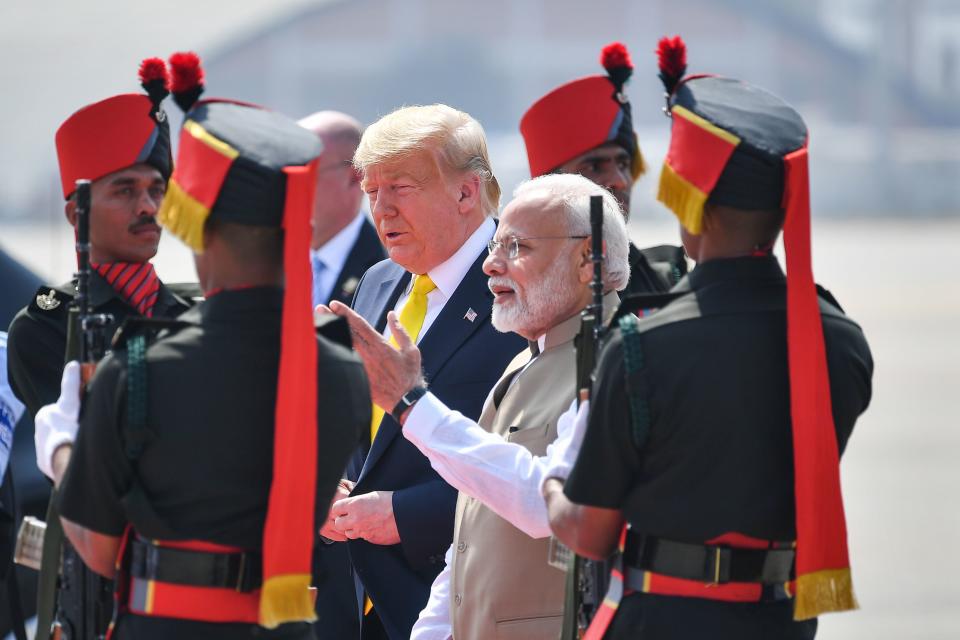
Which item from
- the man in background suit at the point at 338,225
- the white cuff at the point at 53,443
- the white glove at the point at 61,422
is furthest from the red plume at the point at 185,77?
the man in background suit at the point at 338,225

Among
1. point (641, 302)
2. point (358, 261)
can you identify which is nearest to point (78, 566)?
point (641, 302)

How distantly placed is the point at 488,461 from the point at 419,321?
100 cm

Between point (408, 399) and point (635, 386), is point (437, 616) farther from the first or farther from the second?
point (635, 386)

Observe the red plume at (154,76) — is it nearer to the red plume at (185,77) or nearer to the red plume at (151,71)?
the red plume at (151,71)

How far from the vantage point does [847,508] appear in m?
9.22

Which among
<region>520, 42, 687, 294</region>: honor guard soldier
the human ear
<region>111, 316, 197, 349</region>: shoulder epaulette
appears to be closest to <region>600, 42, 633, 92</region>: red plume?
<region>520, 42, 687, 294</region>: honor guard soldier

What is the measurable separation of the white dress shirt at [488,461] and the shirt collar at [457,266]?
0.88 meters

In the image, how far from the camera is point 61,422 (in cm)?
289

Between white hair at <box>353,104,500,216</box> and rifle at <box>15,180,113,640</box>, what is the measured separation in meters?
1.10

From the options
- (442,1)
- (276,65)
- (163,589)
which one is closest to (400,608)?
(163,589)

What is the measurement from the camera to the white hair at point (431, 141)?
4.11 metres

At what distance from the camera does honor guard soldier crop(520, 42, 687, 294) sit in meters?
4.79

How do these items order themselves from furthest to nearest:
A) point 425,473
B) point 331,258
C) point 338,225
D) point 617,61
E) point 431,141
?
point 338,225 → point 331,258 → point 617,61 → point 431,141 → point 425,473

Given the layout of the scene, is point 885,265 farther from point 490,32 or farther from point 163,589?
point 163,589
